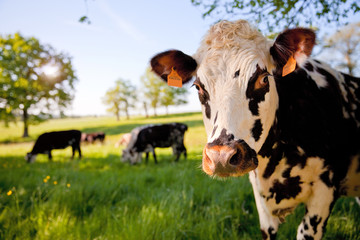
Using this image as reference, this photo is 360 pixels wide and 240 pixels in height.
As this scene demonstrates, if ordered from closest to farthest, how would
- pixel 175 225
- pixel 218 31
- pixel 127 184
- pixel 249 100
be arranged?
pixel 249 100 < pixel 218 31 < pixel 175 225 < pixel 127 184

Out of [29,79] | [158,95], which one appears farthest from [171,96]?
[29,79]

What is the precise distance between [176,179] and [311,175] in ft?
11.3

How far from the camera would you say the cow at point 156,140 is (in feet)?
29.8

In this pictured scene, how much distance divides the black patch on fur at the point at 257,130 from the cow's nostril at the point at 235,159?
0.28 metres

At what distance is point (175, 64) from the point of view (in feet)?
6.35

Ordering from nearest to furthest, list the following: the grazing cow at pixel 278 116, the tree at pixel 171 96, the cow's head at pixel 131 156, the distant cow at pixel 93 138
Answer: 1. the grazing cow at pixel 278 116
2. the cow's head at pixel 131 156
3. the distant cow at pixel 93 138
4. the tree at pixel 171 96

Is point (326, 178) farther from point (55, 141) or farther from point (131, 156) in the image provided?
point (55, 141)

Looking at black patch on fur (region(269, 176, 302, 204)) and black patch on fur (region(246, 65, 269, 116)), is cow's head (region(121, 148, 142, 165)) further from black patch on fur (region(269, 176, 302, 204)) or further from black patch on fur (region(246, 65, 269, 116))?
black patch on fur (region(246, 65, 269, 116))

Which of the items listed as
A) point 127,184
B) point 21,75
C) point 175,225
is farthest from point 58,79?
point 175,225

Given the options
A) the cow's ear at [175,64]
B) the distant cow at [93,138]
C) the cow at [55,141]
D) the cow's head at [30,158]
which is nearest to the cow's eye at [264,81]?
the cow's ear at [175,64]

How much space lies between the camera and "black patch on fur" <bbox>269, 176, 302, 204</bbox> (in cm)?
169

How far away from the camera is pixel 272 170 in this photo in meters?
1.75

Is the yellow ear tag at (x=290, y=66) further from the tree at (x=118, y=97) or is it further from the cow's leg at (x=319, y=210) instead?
the tree at (x=118, y=97)

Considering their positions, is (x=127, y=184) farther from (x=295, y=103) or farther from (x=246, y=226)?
(x=295, y=103)
